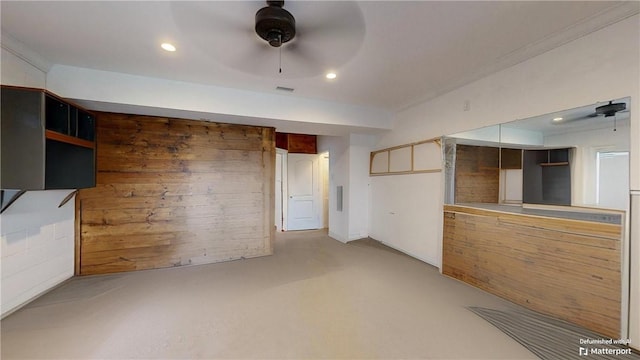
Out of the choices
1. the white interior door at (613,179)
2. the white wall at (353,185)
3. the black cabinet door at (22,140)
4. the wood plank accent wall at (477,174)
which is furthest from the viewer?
the white wall at (353,185)

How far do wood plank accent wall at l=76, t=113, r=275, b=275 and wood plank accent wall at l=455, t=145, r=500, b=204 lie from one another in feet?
9.62

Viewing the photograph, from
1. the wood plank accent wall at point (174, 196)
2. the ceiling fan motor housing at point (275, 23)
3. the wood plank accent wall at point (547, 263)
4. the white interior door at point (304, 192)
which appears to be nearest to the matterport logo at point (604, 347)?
the wood plank accent wall at point (547, 263)

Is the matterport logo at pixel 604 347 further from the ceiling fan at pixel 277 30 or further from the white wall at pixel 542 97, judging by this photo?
the ceiling fan at pixel 277 30

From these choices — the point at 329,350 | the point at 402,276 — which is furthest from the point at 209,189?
the point at 402,276

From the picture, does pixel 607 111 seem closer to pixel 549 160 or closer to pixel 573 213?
pixel 549 160

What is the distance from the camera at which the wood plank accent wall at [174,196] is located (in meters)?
3.07

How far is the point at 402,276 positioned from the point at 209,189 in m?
3.15

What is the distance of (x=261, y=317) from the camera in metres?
2.11

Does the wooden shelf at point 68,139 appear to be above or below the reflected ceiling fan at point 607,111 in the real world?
below

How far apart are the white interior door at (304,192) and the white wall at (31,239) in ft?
12.8

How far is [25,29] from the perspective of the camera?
190 centimetres

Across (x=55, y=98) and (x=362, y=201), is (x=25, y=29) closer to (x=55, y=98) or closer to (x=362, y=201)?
(x=55, y=98)

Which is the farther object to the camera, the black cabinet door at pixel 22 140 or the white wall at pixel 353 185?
the white wall at pixel 353 185

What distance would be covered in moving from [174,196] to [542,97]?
15.4ft
